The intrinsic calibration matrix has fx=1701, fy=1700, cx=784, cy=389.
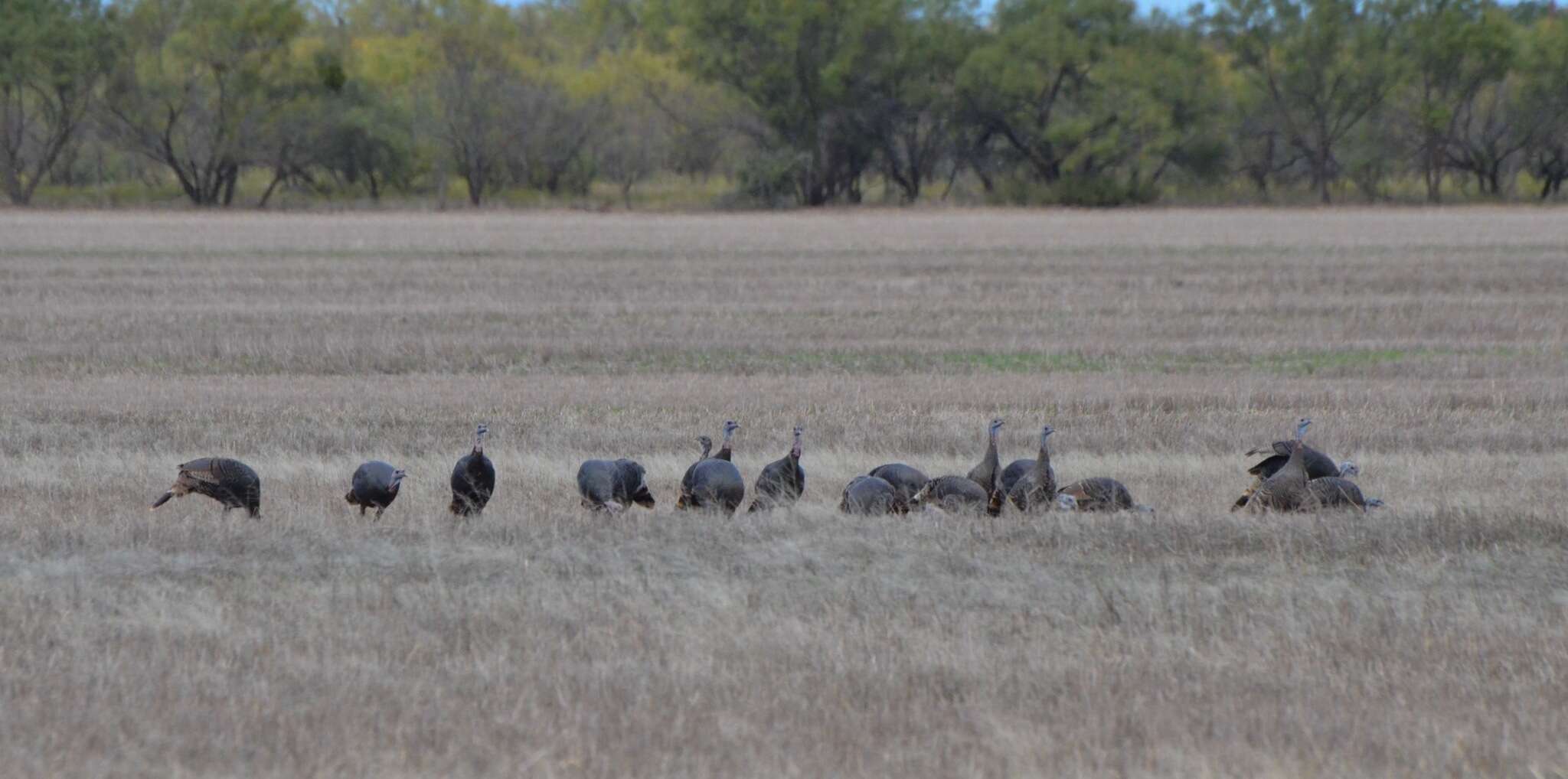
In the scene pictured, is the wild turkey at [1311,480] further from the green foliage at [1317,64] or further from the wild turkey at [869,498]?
the green foliage at [1317,64]

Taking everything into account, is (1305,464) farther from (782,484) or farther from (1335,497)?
(782,484)

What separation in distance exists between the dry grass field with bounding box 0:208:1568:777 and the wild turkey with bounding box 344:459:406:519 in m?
0.15

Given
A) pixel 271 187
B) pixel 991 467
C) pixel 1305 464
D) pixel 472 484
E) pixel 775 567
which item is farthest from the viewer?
pixel 271 187

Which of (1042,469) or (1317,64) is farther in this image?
(1317,64)

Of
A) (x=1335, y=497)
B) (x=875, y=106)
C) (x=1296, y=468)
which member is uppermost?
(x=875, y=106)

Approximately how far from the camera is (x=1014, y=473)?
32.4 ft

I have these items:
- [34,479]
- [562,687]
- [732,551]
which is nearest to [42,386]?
[34,479]

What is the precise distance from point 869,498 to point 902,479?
0.48 m

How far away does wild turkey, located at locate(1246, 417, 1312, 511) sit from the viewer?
9258mm

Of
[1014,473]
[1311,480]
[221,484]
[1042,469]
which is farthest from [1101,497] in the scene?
[221,484]

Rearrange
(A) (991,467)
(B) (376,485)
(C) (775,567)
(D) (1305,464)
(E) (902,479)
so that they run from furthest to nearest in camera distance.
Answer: (D) (1305,464) → (A) (991,467) → (E) (902,479) → (B) (376,485) → (C) (775,567)

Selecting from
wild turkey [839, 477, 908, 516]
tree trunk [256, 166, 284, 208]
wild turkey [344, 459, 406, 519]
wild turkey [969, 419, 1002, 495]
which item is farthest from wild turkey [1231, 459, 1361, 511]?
tree trunk [256, 166, 284, 208]

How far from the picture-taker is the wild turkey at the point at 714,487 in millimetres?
9242

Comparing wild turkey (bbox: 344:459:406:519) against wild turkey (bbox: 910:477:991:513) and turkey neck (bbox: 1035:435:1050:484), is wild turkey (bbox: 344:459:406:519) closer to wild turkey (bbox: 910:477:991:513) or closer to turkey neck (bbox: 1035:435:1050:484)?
wild turkey (bbox: 910:477:991:513)
